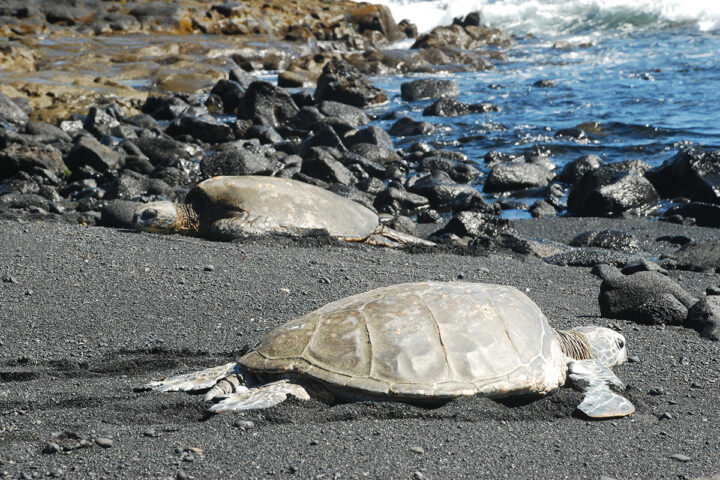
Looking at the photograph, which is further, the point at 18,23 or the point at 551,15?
the point at 551,15

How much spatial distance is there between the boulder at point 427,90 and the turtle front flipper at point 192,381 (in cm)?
1556

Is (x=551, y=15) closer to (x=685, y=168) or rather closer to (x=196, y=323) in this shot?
(x=685, y=168)

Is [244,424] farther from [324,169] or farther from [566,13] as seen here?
[566,13]

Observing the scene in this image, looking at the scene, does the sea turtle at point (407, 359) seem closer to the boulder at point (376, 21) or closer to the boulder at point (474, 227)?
the boulder at point (474, 227)

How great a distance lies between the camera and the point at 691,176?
979 cm

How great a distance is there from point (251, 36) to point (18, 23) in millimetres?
7793

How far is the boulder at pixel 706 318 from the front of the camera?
15.1 ft

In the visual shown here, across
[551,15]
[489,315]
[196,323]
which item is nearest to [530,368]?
[489,315]

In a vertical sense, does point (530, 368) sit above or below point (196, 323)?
above

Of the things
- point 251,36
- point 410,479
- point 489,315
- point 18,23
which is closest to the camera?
point 410,479

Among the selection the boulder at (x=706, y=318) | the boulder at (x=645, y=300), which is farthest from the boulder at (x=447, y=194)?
the boulder at (x=706, y=318)

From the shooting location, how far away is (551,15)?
34.1 metres

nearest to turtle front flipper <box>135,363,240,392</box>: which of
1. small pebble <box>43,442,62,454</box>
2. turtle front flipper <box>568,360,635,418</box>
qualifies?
small pebble <box>43,442,62,454</box>

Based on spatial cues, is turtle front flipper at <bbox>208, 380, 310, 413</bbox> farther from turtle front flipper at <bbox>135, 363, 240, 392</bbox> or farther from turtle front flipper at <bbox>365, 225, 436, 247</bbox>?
turtle front flipper at <bbox>365, 225, 436, 247</bbox>
